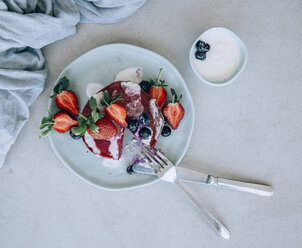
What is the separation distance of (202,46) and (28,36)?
0.70 m

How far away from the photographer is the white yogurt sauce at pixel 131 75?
122 centimetres

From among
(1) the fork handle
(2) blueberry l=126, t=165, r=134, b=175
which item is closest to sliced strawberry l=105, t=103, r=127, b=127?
(2) blueberry l=126, t=165, r=134, b=175

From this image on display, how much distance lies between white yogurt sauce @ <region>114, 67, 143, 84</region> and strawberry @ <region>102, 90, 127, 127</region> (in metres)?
0.17

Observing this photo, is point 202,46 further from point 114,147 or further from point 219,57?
point 114,147

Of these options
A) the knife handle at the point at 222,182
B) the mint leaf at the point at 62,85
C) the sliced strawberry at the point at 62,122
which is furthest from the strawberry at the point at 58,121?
the knife handle at the point at 222,182

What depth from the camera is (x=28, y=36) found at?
1.10m

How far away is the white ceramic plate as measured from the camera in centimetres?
118

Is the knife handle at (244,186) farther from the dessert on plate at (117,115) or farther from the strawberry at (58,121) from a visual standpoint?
the strawberry at (58,121)

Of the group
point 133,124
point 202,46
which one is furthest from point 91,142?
point 202,46

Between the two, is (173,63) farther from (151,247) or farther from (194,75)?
(151,247)

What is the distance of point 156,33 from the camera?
1251 millimetres

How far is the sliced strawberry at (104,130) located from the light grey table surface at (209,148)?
307 millimetres

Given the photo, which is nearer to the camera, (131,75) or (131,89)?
(131,89)

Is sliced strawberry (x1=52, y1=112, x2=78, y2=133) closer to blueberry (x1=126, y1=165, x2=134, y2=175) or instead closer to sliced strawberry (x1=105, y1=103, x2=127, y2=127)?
sliced strawberry (x1=105, y1=103, x2=127, y2=127)
